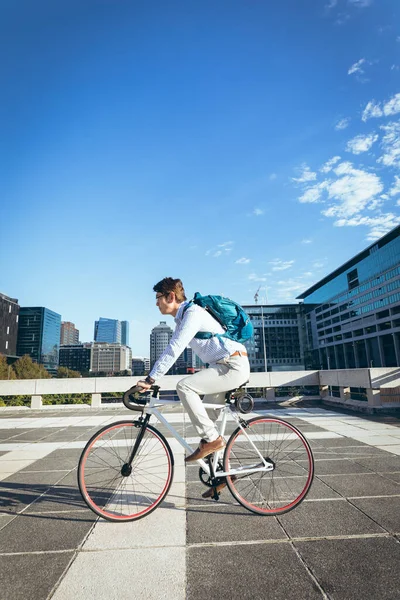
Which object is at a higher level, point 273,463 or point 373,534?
point 273,463

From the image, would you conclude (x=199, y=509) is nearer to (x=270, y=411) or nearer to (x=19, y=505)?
(x=19, y=505)

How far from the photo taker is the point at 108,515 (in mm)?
2916

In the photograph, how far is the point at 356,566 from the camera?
2.13m

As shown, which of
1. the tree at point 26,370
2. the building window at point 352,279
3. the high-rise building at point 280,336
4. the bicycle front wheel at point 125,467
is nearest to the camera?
the bicycle front wheel at point 125,467

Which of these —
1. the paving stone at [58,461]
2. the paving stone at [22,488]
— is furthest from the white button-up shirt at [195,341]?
the paving stone at [58,461]

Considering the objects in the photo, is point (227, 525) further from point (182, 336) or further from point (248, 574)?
point (182, 336)

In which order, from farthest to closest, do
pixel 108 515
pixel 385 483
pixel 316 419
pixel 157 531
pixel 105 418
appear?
1. pixel 105 418
2. pixel 316 419
3. pixel 385 483
4. pixel 108 515
5. pixel 157 531

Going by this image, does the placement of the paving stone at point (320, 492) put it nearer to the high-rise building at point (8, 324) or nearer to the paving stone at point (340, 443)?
the paving stone at point (340, 443)

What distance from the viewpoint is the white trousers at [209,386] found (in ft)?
9.81

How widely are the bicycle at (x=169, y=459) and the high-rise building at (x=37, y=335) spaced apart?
169 metres

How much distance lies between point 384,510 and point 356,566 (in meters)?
1.12

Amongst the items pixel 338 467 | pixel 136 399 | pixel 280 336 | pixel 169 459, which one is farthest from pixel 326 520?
pixel 280 336

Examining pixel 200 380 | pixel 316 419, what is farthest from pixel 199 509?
pixel 316 419

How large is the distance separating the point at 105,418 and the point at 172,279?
7857 millimetres
